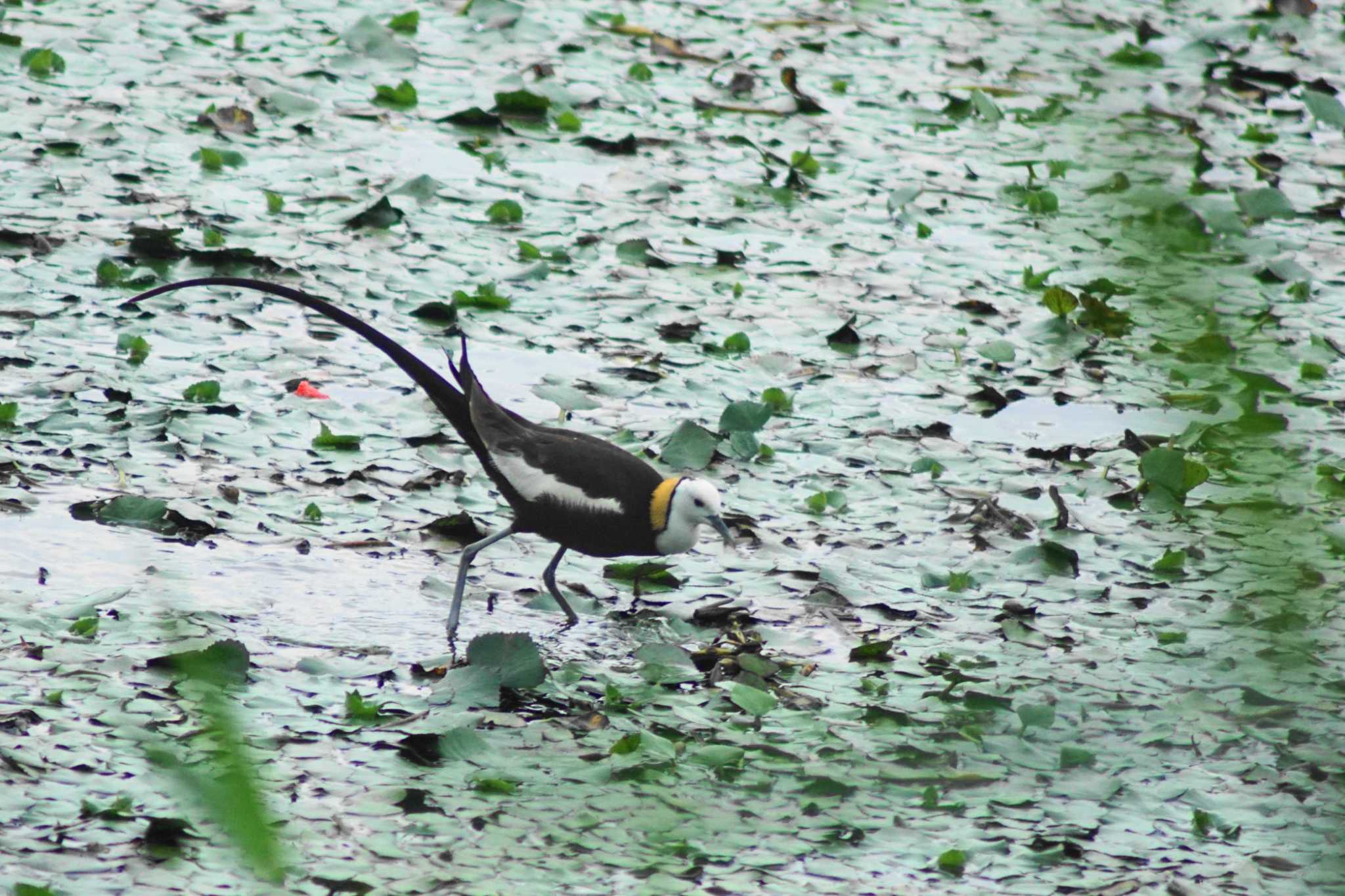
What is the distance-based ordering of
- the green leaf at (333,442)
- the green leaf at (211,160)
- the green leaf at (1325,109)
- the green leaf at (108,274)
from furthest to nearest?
1. the green leaf at (1325,109)
2. the green leaf at (211,160)
3. the green leaf at (108,274)
4. the green leaf at (333,442)

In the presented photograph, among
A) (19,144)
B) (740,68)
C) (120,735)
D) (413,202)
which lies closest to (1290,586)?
(120,735)

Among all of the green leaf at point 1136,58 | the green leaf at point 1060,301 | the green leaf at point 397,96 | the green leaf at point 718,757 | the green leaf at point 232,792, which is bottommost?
the green leaf at point 718,757

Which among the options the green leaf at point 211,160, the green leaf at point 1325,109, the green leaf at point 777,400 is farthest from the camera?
the green leaf at point 1325,109

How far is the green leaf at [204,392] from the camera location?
458 cm

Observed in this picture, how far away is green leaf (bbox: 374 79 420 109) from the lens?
22.7 ft

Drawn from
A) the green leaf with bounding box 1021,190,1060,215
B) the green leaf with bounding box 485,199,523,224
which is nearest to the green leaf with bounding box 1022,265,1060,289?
the green leaf with bounding box 1021,190,1060,215

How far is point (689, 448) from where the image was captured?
4.65 m

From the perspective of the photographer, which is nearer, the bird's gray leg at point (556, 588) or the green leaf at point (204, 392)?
the bird's gray leg at point (556, 588)

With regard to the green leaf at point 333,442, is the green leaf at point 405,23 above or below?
above

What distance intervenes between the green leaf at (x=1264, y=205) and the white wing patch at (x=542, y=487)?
3.82m

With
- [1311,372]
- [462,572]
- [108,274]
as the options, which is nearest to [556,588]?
[462,572]

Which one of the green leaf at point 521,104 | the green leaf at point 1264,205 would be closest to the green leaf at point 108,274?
the green leaf at point 521,104

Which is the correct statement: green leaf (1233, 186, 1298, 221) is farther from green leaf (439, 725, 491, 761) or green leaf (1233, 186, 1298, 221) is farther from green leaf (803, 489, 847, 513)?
A: green leaf (439, 725, 491, 761)

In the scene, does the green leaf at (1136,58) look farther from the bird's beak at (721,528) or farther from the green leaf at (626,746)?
the green leaf at (626,746)
